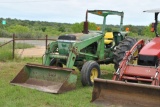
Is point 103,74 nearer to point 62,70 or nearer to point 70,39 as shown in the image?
point 70,39

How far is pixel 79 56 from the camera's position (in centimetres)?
949

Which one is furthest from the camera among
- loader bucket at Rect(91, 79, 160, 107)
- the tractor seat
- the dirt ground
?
the dirt ground

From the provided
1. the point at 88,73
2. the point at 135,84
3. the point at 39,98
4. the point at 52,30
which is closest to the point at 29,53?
the point at 88,73

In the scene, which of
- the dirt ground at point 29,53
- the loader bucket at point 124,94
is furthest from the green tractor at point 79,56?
the dirt ground at point 29,53

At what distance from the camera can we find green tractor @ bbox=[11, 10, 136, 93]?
853cm

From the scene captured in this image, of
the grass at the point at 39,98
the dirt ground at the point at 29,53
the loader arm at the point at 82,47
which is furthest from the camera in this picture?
the dirt ground at the point at 29,53

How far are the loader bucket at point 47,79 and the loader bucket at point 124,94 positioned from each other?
1124 millimetres

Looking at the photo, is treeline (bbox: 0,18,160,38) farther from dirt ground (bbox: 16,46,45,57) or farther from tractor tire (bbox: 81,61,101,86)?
dirt ground (bbox: 16,46,45,57)

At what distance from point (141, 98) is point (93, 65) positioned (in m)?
2.46

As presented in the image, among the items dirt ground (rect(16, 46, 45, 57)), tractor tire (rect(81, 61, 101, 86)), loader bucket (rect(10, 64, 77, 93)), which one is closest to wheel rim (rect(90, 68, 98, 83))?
tractor tire (rect(81, 61, 101, 86))

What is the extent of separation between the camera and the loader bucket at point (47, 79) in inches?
316

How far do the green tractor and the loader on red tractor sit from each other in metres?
1.24

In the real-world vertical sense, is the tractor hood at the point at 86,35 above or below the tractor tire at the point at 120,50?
above

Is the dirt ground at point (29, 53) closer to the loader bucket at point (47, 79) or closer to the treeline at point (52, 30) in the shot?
the treeline at point (52, 30)
